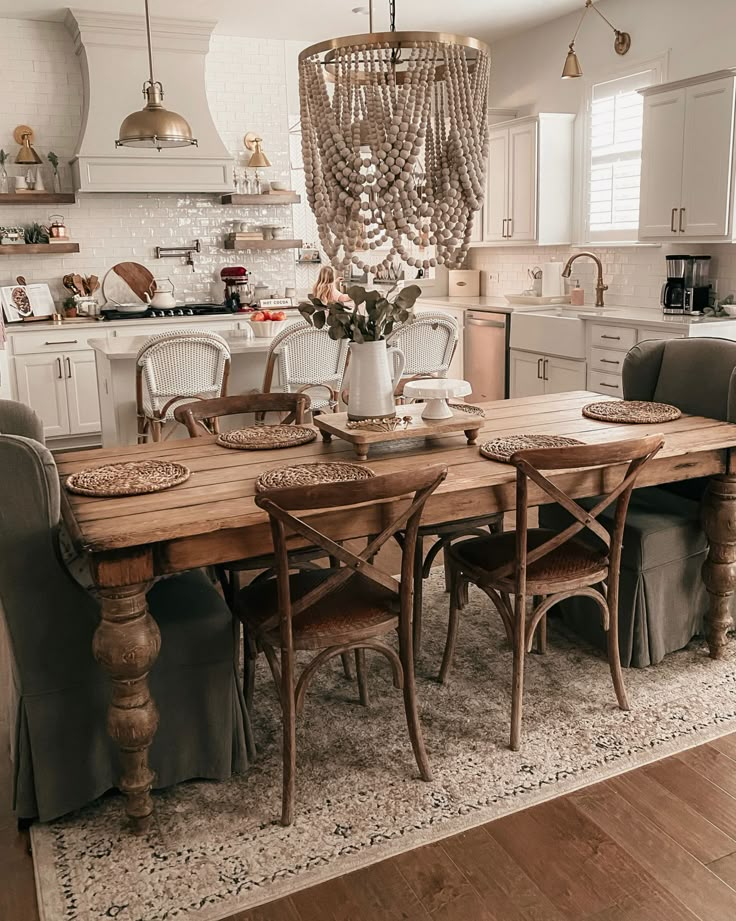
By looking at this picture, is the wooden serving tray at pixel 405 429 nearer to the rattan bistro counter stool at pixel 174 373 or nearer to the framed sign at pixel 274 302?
the rattan bistro counter stool at pixel 174 373

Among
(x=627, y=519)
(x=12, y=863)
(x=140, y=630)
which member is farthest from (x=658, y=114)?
(x=12, y=863)

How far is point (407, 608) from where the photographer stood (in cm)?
238

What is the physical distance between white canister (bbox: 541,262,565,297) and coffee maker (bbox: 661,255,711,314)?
1.32m

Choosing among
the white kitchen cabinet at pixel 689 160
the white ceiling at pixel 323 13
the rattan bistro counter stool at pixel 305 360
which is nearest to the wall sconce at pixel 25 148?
the white ceiling at pixel 323 13

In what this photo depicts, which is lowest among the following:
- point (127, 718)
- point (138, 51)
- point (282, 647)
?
point (127, 718)

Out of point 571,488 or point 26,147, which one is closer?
point 571,488

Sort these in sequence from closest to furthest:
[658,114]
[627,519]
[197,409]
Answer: [627,519]
[197,409]
[658,114]

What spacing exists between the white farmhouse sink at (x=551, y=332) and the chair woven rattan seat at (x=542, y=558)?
344 centimetres

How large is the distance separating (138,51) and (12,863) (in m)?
6.14

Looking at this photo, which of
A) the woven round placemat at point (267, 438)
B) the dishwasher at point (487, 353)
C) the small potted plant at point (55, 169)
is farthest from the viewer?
the dishwasher at point (487, 353)

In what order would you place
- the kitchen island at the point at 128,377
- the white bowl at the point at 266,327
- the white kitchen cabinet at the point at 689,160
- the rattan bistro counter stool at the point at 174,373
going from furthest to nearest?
1. the white kitchen cabinet at the point at 689,160
2. the white bowl at the point at 266,327
3. the kitchen island at the point at 128,377
4. the rattan bistro counter stool at the point at 174,373

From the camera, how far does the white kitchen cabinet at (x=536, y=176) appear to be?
6832mm

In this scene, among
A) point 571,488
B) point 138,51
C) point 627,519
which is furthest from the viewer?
point 138,51

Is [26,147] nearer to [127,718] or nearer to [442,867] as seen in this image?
[127,718]
